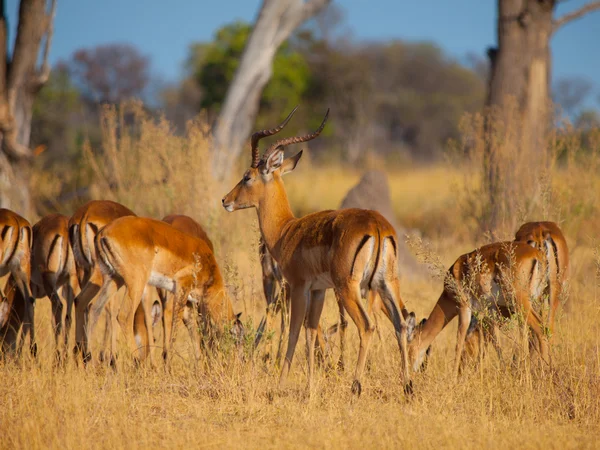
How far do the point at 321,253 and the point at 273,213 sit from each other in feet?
2.75

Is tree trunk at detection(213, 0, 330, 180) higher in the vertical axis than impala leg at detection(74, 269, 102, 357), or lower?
higher

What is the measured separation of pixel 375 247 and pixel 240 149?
9020mm

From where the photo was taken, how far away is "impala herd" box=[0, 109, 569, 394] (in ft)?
17.5

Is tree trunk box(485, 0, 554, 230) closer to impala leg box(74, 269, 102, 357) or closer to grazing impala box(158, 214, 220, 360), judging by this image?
grazing impala box(158, 214, 220, 360)

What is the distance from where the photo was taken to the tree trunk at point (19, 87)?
37.6ft

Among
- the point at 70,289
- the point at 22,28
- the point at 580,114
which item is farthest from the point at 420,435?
the point at 22,28

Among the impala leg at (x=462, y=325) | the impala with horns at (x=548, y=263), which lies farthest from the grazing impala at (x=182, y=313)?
the impala with horns at (x=548, y=263)

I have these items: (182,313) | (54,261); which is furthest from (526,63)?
(54,261)

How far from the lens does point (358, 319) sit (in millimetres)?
5230

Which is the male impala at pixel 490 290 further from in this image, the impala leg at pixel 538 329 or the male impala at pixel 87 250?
the male impala at pixel 87 250

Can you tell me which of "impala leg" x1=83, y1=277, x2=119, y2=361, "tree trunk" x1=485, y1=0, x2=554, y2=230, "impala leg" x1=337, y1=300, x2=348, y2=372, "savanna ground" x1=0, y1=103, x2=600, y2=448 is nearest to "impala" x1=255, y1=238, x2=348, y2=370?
"impala leg" x1=337, y1=300, x2=348, y2=372

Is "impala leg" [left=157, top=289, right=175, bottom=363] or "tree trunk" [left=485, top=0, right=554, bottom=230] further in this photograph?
"tree trunk" [left=485, top=0, right=554, bottom=230]

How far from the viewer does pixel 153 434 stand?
179 inches

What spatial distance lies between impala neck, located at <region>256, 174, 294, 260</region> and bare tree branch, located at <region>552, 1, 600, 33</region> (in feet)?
21.6
